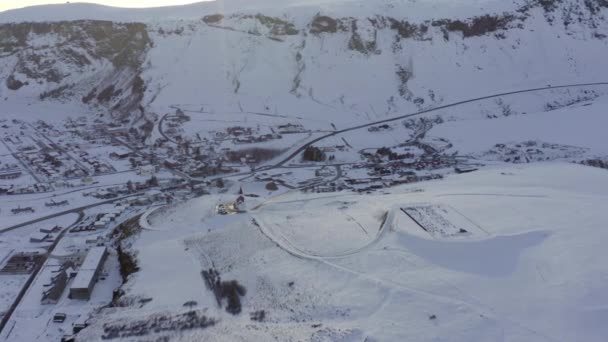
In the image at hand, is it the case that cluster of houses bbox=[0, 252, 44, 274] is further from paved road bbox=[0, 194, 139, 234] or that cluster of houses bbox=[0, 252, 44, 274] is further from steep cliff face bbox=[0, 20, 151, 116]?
steep cliff face bbox=[0, 20, 151, 116]

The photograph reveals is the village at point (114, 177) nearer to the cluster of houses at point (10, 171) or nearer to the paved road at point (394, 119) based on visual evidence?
the cluster of houses at point (10, 171)

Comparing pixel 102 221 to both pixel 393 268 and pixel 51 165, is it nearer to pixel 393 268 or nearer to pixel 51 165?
pixel 51 165

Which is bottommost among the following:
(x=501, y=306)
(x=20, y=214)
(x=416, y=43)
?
(x=20, y=214)

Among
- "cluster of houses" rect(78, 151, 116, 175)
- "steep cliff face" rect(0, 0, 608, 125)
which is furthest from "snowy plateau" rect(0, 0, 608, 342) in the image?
"cluster of houses" rect(78, 151, 116, 175)

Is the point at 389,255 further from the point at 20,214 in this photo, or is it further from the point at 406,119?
the point at 406,119

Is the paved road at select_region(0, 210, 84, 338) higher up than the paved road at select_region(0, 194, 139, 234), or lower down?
higher up

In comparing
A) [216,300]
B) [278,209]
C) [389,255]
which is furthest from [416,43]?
[216,300]
